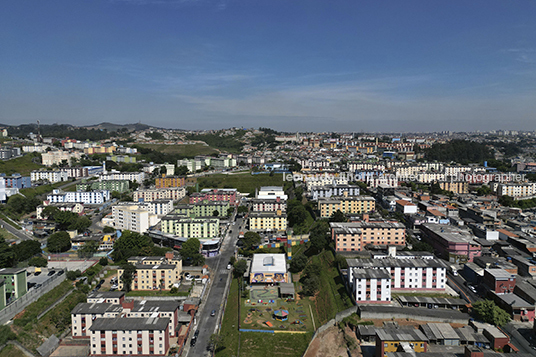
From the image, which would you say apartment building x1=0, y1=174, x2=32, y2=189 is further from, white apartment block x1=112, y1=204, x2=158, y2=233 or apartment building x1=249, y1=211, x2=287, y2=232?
apartment building x1=249, y1=211, x2=287, y2=232

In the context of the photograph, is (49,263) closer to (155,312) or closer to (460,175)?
(155,312)

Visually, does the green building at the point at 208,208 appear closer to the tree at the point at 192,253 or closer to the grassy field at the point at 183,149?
the tree at the point at 192,253

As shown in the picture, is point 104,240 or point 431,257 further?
point 104,240

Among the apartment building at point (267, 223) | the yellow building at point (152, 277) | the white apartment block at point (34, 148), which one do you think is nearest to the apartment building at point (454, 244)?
the apartment building at point (267, 223)

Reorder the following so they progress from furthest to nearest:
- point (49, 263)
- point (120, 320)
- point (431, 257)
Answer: point (49, 263) < point (431, 257) < point (120, 320)

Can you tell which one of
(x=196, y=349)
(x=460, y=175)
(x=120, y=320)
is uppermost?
(x=460, y=175)

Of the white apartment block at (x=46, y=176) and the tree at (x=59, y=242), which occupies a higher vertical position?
the white apartment block at (x=46, y=176)

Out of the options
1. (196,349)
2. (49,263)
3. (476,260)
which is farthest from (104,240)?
(476,260)
